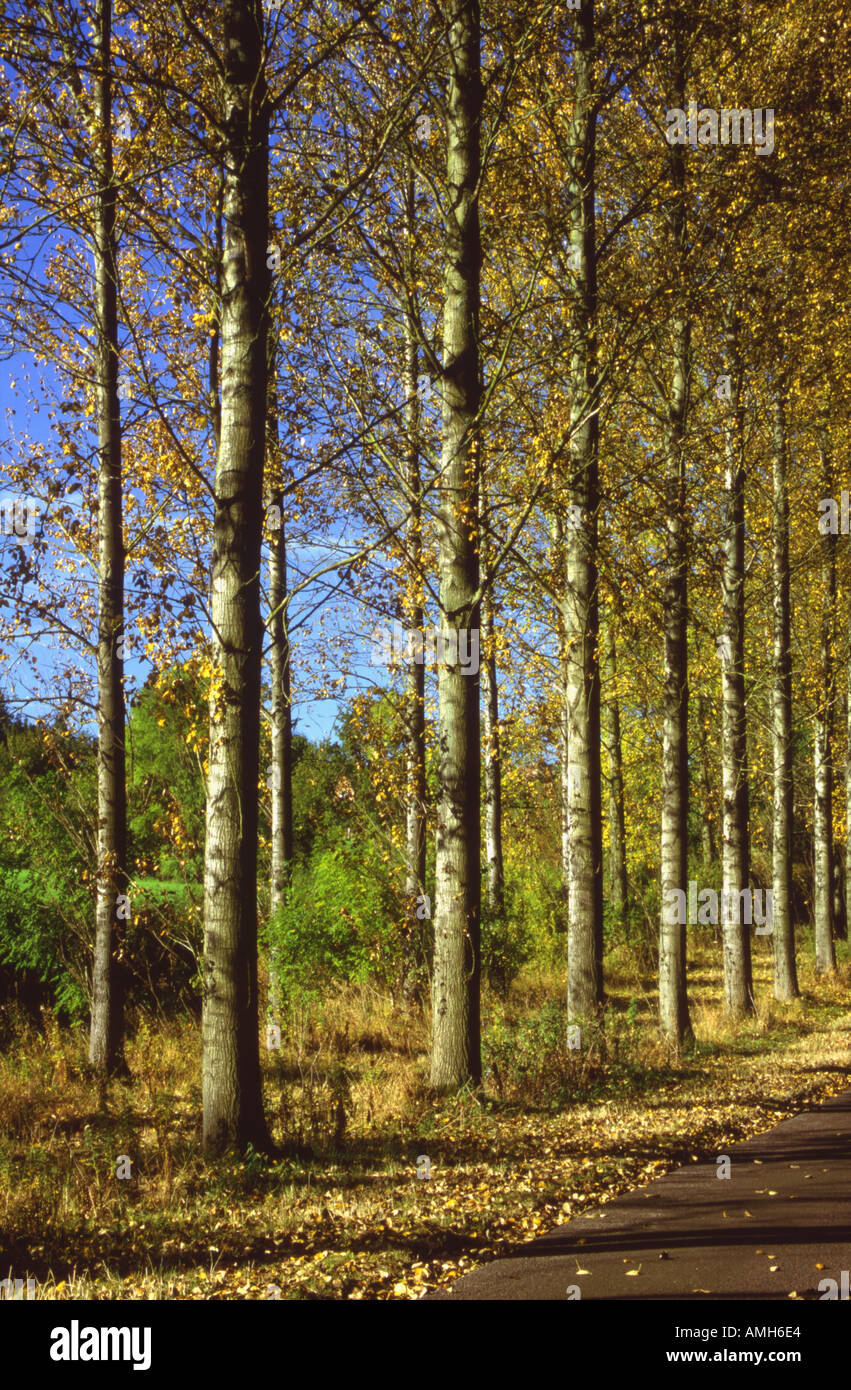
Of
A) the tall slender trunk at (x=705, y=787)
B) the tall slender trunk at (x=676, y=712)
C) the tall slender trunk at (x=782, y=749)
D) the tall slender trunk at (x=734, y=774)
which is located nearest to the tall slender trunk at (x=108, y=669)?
the tall slender trunk at (x=676, y=712)

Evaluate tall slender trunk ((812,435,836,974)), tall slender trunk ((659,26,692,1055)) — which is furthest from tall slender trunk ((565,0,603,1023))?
tall slender trunk ((812,435,836,974))

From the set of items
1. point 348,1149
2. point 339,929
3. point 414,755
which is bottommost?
point 348,1149

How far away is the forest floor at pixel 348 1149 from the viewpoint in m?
5.69

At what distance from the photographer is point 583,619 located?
40.9ft

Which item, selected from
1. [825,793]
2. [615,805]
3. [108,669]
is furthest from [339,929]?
[825,793]

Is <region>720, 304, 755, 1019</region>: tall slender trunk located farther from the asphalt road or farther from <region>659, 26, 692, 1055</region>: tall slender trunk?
the asphalt road

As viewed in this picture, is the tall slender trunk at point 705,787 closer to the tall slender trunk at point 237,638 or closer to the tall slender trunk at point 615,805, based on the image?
the tall slender trunk at point 615,805

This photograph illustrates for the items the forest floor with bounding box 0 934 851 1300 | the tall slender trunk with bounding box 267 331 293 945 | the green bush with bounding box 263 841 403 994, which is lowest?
the forest floor with bounding box 0 934 851 1300

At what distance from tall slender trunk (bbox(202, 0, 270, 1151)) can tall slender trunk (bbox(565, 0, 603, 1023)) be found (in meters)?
5.07

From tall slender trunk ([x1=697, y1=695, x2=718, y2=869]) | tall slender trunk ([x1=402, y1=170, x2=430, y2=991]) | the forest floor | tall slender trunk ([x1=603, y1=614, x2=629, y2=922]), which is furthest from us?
tall slender trunk ([x1=697, y1=695, x2=718, y2=869])

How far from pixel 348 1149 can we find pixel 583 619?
22.1 ft

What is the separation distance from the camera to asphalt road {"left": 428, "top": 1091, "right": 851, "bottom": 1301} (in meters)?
5.12

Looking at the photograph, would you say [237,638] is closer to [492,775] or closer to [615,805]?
[492,775]
